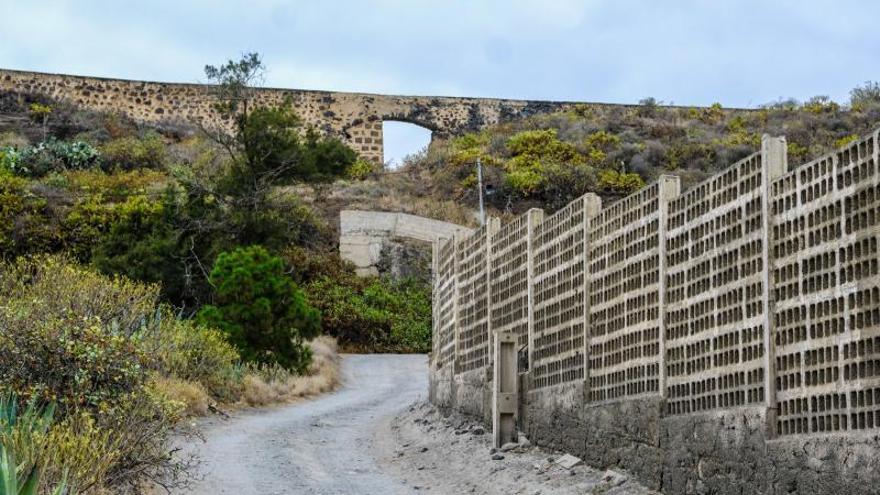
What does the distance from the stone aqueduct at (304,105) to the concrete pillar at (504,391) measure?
1436 inches

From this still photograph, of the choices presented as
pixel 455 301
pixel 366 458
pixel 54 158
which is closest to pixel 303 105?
pixel 54 158

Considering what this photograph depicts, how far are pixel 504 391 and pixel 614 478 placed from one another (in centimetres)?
392

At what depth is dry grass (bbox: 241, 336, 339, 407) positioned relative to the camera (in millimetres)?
21172

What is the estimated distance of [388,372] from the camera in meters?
28.5

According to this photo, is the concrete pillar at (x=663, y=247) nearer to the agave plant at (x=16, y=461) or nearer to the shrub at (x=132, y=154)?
the agave plant at (x=16, y=461)

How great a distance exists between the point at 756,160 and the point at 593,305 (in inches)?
144

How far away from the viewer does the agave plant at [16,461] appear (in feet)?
21.5

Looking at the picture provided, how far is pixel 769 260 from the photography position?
921 centimetres

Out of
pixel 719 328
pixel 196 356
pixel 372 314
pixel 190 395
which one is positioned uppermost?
pixel 372 314

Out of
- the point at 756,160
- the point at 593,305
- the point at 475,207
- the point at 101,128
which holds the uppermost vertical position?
the point at 101,128

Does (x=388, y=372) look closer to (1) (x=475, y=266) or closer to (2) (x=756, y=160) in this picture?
(1) (x=475, y=266)

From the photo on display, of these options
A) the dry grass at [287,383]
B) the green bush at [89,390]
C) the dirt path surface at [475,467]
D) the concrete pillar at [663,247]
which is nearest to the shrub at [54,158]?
the dry grass at [287,383]

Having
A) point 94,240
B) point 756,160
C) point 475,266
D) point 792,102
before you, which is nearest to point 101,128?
point 94,240

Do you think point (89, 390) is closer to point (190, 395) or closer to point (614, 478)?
point (614, 478)
